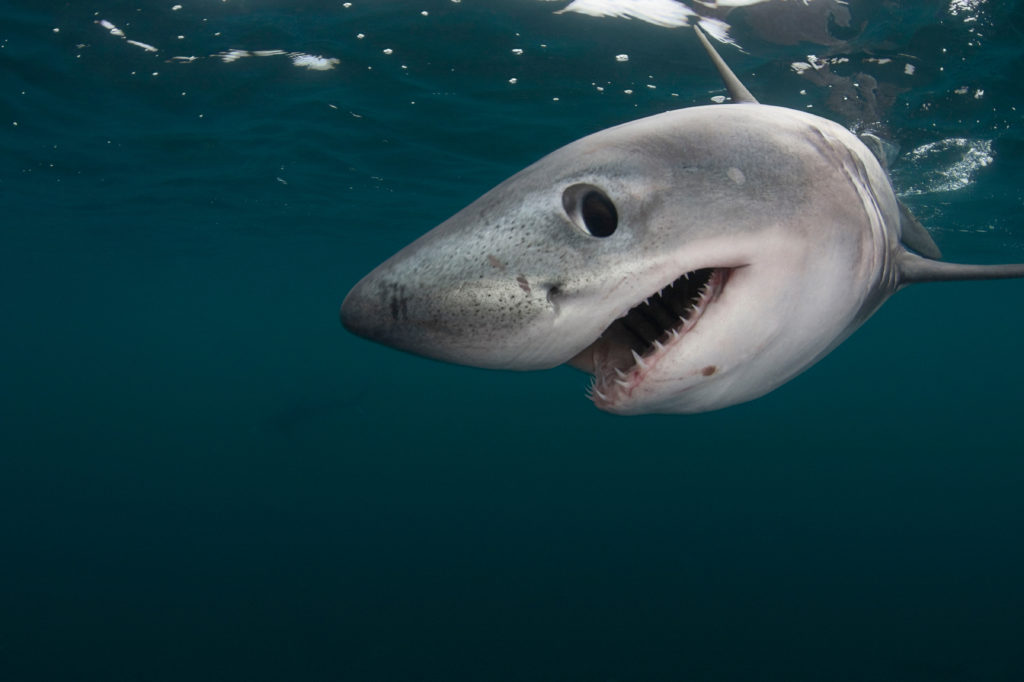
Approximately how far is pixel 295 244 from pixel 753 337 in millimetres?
31158

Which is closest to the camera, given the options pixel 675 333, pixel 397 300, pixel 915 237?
pixel 397 300

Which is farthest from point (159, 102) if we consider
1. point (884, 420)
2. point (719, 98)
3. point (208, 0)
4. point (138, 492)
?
point (884, 420)

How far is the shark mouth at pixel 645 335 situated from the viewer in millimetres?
1587

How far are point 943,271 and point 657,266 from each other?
1630 mm

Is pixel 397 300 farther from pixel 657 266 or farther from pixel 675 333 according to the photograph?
pixel 675 333

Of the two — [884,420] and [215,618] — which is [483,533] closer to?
[215,618]

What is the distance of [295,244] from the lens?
3033 centimetres

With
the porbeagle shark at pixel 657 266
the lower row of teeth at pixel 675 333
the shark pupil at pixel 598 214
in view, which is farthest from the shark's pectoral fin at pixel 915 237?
the shark pupil at pixel 598 214

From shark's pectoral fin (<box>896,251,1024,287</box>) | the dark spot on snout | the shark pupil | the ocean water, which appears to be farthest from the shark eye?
the ocean water

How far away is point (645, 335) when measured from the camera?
180 cm

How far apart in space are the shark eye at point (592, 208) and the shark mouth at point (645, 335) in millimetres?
352

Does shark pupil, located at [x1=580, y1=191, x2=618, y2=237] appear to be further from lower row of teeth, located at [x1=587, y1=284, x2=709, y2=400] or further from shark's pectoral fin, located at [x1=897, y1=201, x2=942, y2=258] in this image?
shark's pectoral fin, located at [x1=897, y1=201, x2=942, y2=258]

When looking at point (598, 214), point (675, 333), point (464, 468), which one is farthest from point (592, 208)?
point (464, 468)

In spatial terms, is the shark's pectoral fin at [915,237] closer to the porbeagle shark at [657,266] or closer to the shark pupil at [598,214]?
the porbeagle shark at [657,266]
